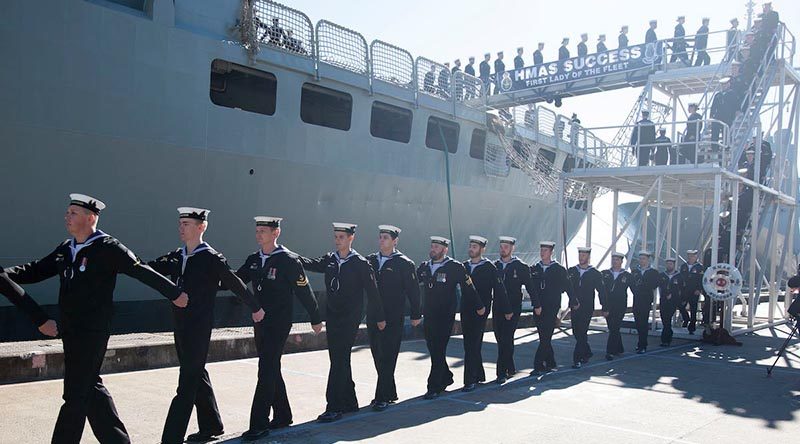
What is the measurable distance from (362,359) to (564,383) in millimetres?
2671

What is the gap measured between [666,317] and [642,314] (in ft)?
3.99

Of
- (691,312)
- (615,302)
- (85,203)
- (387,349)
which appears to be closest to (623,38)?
(691,312)

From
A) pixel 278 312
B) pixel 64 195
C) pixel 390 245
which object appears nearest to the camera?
pixel 278 312

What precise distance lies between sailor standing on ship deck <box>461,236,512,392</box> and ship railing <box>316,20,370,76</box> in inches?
249

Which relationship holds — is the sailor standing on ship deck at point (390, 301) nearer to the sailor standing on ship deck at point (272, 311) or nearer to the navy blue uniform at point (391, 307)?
the navy blue uniform at point (391, 307)

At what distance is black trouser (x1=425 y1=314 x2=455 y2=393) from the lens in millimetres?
6824

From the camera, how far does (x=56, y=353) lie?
682 cm

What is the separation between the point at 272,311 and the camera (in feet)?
17.2

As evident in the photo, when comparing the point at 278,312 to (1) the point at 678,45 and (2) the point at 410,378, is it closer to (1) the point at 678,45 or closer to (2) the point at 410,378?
(2) the point at 410,378

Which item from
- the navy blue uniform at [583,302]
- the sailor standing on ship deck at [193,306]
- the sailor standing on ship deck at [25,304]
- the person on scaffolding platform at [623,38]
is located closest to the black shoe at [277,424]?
the sailor standing on ship deck at [193,306]

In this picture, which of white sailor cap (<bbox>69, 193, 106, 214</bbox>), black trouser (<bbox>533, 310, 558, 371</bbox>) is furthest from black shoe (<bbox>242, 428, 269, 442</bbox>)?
black trouser (<bbox>533, 310, 558, 371</bbox>)

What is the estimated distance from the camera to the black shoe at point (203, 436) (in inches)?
196

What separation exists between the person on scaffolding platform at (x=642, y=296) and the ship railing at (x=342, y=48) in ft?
20.8

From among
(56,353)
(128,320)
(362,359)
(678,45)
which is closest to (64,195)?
(128,320)
